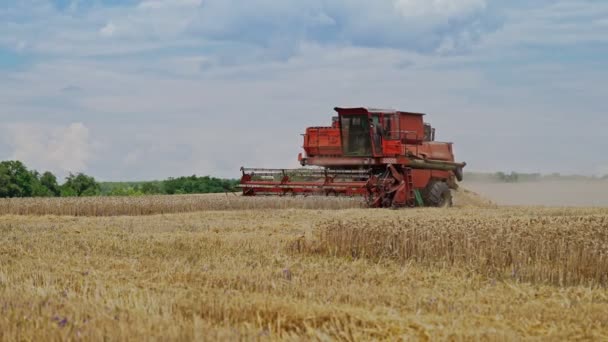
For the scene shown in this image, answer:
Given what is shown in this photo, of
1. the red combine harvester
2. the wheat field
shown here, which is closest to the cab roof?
the red combine harvester

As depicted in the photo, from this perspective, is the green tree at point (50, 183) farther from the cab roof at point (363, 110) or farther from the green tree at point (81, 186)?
the cab roof at point (363, 110)

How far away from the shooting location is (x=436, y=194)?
80.7 ft

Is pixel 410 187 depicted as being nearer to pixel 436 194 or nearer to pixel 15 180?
pixel 436 194

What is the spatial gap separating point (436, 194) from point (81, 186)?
56.9ft

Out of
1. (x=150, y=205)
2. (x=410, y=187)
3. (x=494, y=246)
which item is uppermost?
(x=410, y=187)

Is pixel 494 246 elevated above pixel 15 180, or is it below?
below

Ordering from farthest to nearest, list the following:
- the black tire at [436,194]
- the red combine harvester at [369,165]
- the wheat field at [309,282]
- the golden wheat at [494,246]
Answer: the black tire at [436,194] < the red combine harvester at [369,165] < the golden wheat at [494,246] < the wheat field at [309,282]

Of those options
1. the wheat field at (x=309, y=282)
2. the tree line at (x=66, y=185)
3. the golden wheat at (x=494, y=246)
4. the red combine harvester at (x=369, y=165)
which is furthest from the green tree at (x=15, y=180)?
the golden wheat at (x=494, y=246)

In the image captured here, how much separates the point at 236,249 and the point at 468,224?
3.08 meters

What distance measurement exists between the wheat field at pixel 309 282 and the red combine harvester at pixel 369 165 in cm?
759

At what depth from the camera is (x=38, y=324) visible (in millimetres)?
6469

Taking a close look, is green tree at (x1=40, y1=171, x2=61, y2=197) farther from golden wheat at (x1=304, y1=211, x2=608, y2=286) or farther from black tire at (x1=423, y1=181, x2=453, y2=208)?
golden wheat at (x1=304, y1=211, x2=608, y2=286)

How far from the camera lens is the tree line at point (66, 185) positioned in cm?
3275

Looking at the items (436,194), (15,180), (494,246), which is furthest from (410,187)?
(15,180)
